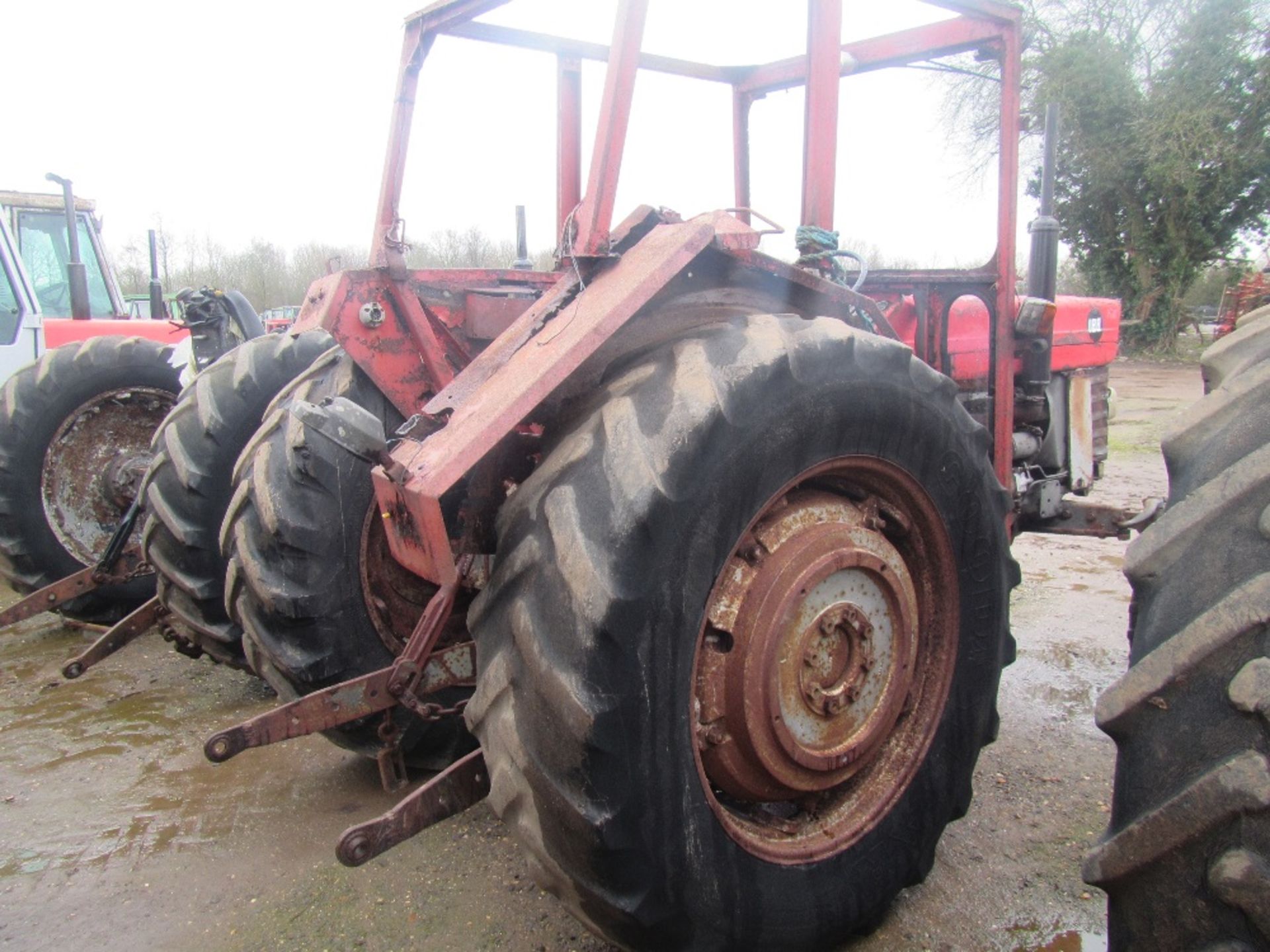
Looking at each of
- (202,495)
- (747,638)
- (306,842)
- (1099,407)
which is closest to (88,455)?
(202,495)

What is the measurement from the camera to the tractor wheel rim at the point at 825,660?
5.96 feet

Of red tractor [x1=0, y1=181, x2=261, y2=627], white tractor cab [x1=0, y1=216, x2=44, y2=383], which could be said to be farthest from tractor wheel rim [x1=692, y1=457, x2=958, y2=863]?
white tractor cab [x1=0, y1=216, x2=44, y2=383]

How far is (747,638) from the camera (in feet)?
5.91

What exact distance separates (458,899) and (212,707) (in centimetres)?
192

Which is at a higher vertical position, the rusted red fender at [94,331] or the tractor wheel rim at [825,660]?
the rusted red fender at [94,331]

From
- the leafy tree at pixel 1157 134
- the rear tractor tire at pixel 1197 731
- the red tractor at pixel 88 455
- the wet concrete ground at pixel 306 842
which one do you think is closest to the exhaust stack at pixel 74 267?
the red tractor at pixel 88 455

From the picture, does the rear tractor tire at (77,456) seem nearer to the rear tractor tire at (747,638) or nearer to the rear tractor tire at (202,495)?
the rear tractor tire at (202,495)

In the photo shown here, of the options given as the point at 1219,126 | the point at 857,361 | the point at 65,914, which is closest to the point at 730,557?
the point at 857,361

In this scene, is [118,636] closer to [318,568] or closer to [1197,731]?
[318,568]

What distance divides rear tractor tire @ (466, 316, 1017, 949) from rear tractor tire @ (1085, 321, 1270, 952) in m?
0.62

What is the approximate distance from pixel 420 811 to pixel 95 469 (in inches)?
163

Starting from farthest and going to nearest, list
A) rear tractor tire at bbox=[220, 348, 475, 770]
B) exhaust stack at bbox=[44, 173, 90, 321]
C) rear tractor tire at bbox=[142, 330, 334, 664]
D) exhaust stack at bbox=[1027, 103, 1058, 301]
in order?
exhaust stack at bbox=[44, 173, 90, 321] → exhaust stack at bbox=[1027, 103, 1058, 301] → rear tractor tire at bbox=[142, 330, 334, 664] → rear tractor tire at bbox=[220, 348, 475, 770]

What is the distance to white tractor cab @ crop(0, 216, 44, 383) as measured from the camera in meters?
6.68

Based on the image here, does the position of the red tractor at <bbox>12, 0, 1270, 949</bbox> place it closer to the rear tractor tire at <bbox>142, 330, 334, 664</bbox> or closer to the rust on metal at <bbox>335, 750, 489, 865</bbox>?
the rust on metal at <bbox>335, 750, 489, 865</bbox>
